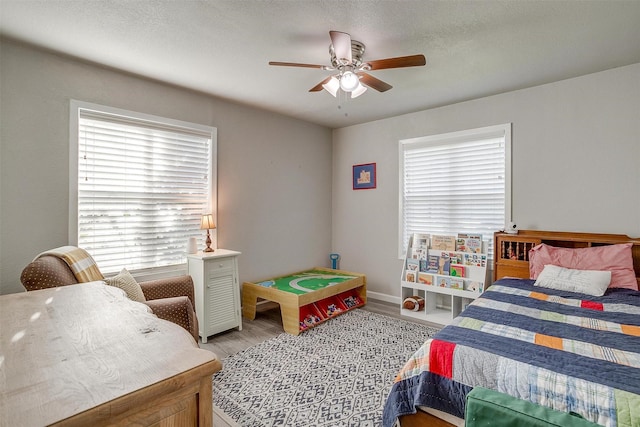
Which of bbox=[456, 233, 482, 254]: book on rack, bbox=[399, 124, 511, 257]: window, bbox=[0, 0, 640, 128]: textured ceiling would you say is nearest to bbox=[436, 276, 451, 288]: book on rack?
bbox=[456, 233, 482, 254]: book on rack

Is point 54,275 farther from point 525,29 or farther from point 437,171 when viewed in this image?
point 437,171

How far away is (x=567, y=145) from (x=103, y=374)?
3980mm

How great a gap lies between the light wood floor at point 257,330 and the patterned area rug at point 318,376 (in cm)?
13

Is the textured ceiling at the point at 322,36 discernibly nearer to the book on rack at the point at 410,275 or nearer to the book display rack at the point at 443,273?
the book display rack at the point at 443,273

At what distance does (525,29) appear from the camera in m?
2.23

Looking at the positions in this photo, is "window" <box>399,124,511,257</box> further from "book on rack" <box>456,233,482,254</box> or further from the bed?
the bed

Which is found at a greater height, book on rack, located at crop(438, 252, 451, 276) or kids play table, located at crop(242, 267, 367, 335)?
book on rack, located at crop(438, 252, 451, 276)

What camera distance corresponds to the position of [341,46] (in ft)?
6.81

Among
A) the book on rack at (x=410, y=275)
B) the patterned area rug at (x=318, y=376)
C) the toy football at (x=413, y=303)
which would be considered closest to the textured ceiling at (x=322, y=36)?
the book on rack at (x=410, y=275)

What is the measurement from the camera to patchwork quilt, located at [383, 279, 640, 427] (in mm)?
1239

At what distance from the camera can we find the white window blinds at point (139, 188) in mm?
2803

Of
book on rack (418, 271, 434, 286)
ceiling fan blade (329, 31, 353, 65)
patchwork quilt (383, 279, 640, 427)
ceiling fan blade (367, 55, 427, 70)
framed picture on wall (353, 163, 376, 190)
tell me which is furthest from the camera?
framed picture on wall (353, 163, 376, 190)

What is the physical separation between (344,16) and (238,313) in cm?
292

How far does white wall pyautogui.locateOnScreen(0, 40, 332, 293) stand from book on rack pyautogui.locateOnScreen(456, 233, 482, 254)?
2.08 metres
